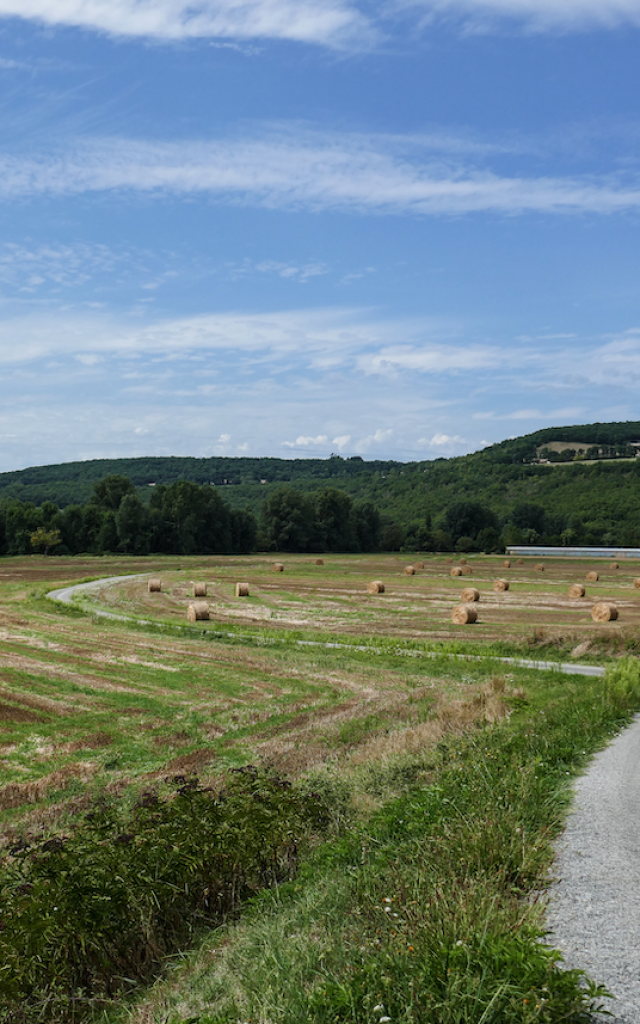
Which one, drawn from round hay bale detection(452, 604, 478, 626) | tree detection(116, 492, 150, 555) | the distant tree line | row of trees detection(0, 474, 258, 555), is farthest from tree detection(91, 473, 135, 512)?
round hay bale detection(452, 604, 478, 626)

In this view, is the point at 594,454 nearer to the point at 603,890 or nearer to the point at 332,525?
the point at 332,525

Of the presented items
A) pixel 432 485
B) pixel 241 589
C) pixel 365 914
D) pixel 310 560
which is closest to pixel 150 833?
pixel 365 914

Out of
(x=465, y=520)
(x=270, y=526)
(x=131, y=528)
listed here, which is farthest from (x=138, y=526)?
(x=465, y=520)

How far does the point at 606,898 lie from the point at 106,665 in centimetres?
2405

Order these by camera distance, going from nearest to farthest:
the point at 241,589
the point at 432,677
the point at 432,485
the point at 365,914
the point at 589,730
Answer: the point at 365,914 < the point at 589,730 < the point at 432,677 < the point at 241,589 < the point at 432,485

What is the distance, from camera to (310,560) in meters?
104

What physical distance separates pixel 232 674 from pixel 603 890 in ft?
68.6

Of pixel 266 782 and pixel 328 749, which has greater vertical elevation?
pixel 266 782

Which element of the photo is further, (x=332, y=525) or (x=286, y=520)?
(x=332, y=525)

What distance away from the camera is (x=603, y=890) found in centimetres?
822

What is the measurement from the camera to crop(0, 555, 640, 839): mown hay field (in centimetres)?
1730

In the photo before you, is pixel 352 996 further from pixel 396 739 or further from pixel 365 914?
pixel 396 739

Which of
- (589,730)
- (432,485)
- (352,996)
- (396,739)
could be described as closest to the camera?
(352,996)

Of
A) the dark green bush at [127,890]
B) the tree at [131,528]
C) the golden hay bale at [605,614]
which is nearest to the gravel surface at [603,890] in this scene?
the dark green bush at [127,890]
